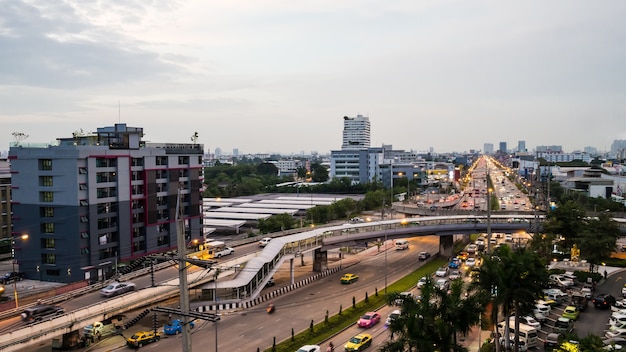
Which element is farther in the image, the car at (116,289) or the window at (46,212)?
the window at (46,212)

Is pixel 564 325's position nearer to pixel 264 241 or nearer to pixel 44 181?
pixel 264 241

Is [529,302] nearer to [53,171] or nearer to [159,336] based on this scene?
[159,336]

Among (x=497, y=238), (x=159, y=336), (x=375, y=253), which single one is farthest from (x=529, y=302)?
(x=497, y=238)

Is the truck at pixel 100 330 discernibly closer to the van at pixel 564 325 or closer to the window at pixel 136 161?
the window at pixel 136 161

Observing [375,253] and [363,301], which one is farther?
[375,253]

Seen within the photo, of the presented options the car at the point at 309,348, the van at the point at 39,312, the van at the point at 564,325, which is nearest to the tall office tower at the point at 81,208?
the van at the point at 39,312

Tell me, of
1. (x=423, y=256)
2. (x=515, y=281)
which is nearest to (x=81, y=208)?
(x=423, y=256)
